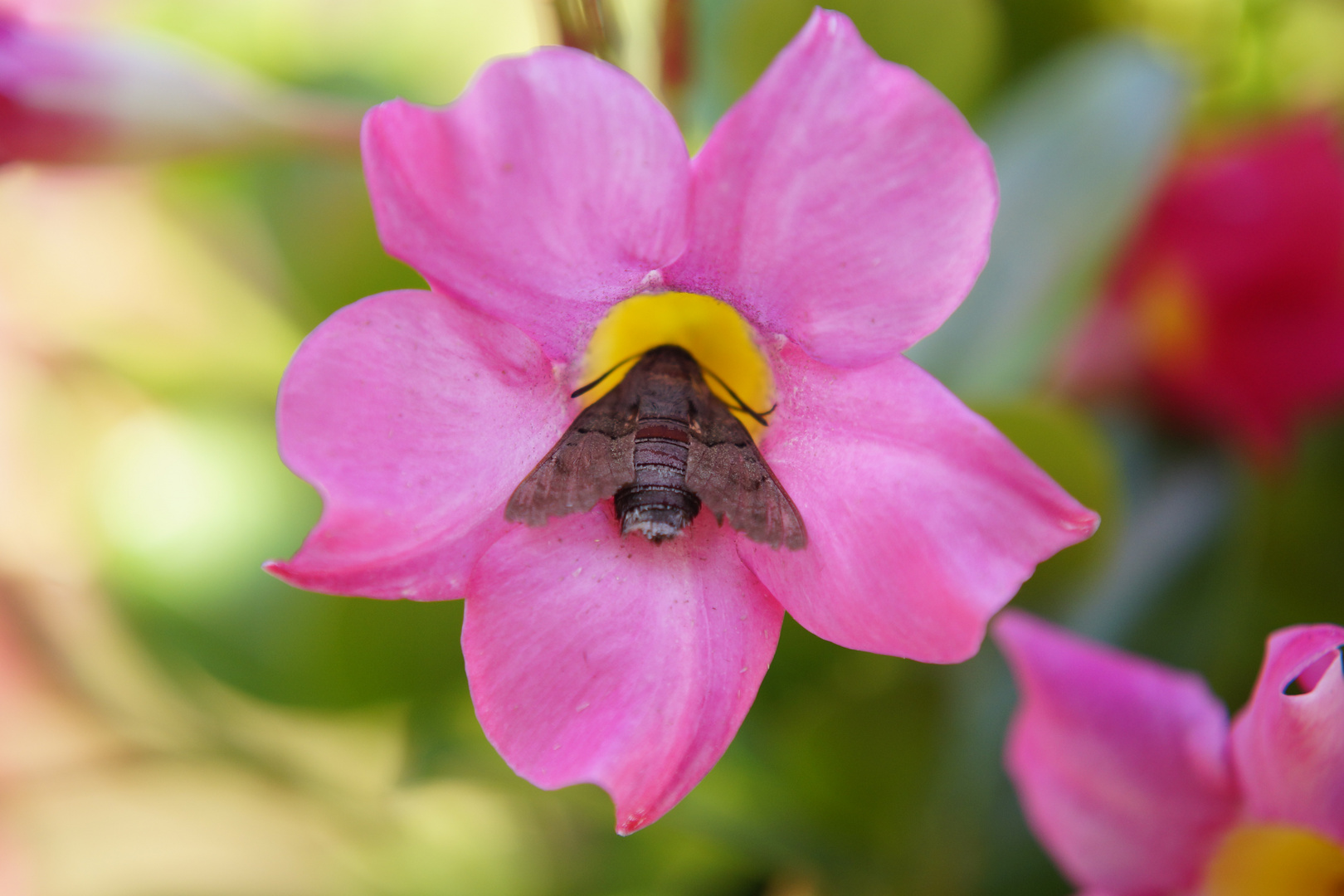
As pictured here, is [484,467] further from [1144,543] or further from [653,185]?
[1144,543]

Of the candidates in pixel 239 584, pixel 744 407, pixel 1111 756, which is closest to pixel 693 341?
pixel 744 407

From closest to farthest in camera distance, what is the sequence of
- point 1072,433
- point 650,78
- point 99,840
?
1. point 1072,433
2. point 650,78
3. point 99,840

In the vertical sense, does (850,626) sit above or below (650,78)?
below

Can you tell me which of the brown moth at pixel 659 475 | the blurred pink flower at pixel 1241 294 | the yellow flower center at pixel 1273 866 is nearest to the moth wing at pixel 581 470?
the brown moth at pixel 659 475

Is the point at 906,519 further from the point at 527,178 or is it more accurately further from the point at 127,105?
the point at 127,105

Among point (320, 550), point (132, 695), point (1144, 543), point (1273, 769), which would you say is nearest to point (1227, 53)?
point (1144, 543)

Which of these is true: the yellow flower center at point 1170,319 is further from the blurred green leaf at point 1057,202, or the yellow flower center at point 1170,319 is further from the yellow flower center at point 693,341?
the yellow flower center at point 693,341

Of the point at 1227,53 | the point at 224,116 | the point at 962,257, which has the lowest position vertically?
the point at 962,257

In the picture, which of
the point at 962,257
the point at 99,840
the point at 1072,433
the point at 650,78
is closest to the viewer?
the point at 962,257

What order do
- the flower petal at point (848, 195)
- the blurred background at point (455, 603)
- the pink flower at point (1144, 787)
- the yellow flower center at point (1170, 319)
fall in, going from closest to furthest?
the flower petal at point (848, 195)
the pink flower at point (1144, 787)
the blurred background at point (455, 603)
the yellow flower center at point (1170, 319)
